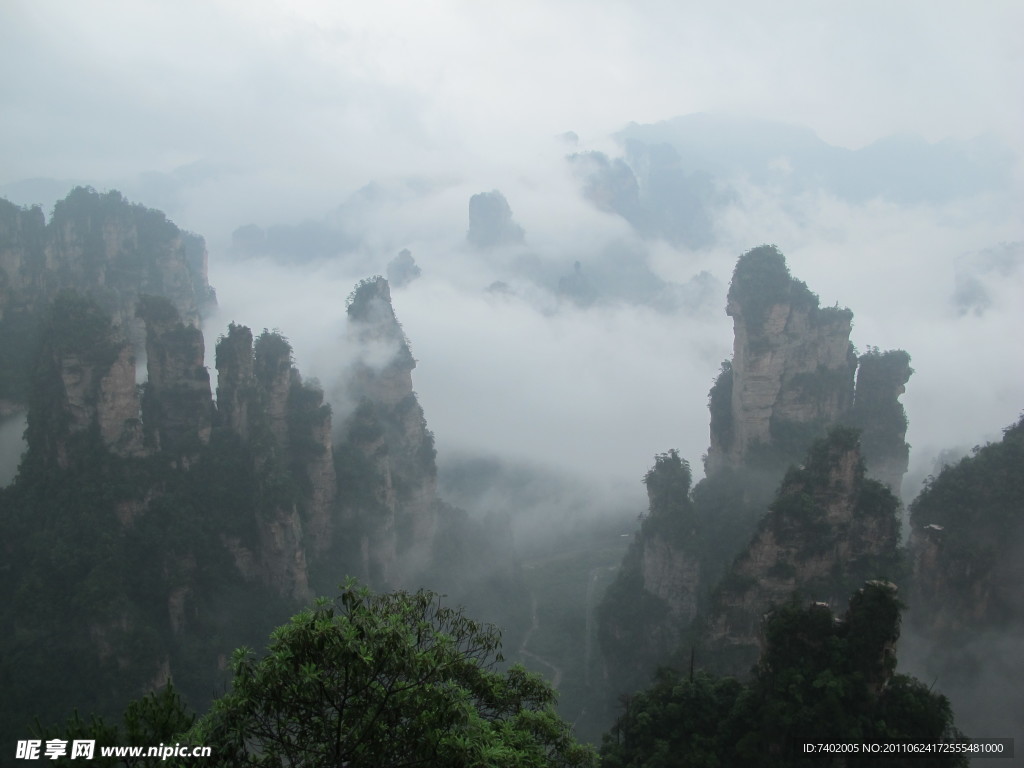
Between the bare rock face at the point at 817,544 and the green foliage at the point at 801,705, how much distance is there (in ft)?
30.2

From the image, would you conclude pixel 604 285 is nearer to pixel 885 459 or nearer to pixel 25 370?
pixel 885 459

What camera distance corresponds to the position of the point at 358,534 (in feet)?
151

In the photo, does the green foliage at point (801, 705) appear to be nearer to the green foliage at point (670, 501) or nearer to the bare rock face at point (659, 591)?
the bare rock face at point (659, 591)

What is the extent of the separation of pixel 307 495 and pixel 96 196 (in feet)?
116

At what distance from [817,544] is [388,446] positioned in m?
28.2

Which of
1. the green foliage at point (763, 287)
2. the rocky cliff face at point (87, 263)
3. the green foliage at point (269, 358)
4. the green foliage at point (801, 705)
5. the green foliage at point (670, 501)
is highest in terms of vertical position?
the rocky cliff face at point (87, 263)

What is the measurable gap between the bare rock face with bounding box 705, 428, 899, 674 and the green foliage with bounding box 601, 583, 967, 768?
30.2 ft

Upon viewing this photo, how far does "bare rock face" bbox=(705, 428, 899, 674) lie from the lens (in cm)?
3228

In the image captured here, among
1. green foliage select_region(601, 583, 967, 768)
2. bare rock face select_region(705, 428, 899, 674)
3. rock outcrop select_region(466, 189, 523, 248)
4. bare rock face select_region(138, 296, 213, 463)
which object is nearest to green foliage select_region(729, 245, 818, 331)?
bare rock face select_region(705, 428, 899, 674)

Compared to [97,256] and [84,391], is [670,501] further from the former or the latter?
[97,256]

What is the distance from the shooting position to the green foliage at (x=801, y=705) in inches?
792

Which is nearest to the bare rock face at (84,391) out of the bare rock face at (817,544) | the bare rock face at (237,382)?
the bare rock face at (237,382)

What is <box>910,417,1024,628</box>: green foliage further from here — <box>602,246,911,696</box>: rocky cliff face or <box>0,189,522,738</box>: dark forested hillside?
<box>0,189,522,738</box>: dark forested hillside

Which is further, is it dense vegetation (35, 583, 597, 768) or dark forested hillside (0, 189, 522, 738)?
dark forested hillside (0, 189, 522, 738)
